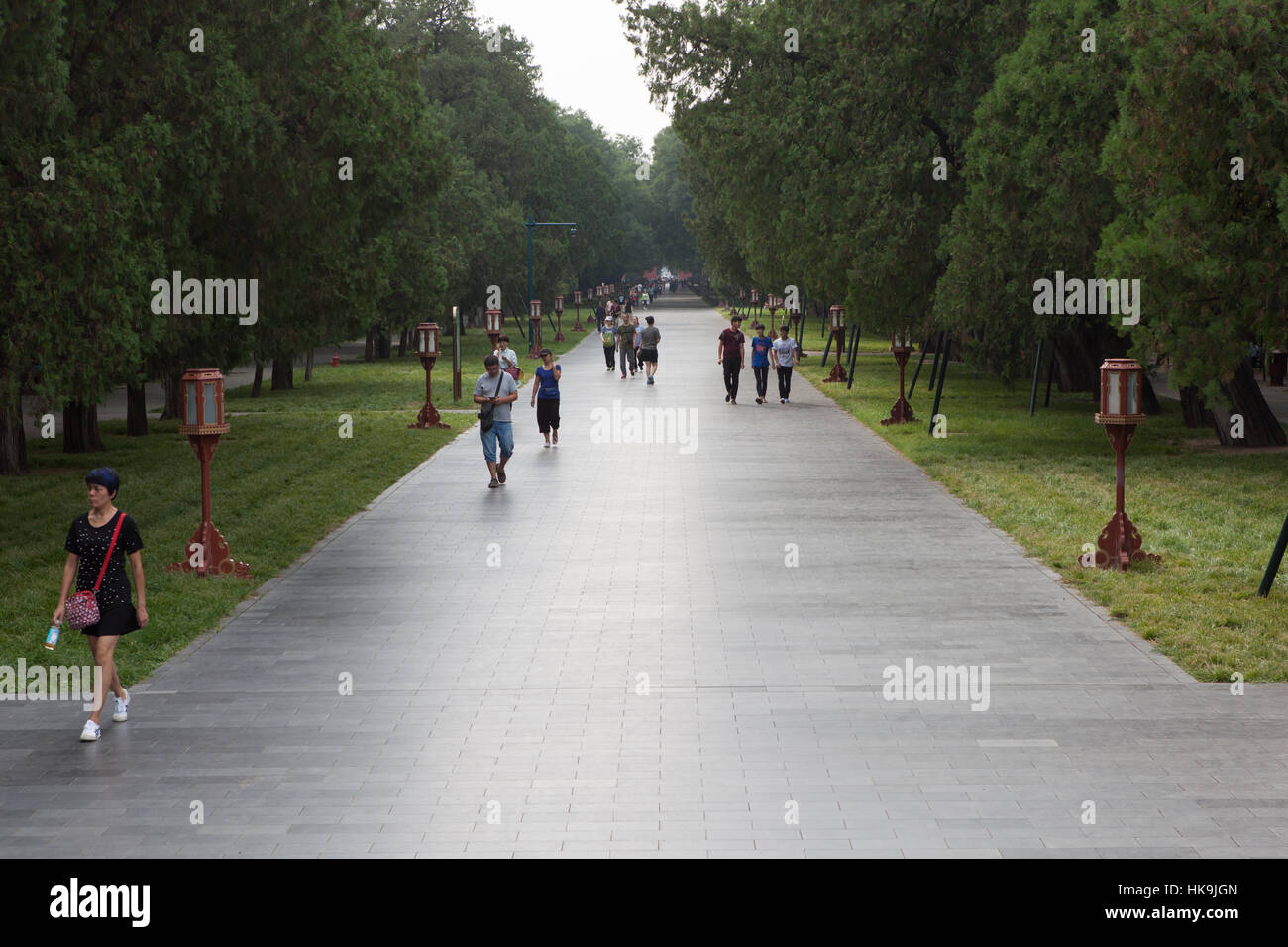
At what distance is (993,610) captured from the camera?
11.6 metres

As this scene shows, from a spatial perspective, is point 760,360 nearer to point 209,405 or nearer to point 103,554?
point 209,405

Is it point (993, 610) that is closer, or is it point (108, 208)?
point (993, 610)

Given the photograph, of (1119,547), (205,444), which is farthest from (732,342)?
(205,444)

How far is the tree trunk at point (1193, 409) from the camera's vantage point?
84.2 feet

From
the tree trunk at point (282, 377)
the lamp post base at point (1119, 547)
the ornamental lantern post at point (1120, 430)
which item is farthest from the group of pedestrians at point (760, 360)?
the lamp post base at point (1119, 547)

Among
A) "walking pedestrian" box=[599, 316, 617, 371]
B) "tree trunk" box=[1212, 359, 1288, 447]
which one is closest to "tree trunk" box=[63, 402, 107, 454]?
"tree trunk" box=[1212, 359, 1288, 447]

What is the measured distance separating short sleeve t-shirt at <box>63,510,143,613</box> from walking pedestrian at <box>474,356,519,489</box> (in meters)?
10.5

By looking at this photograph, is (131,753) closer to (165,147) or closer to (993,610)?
(993,610)

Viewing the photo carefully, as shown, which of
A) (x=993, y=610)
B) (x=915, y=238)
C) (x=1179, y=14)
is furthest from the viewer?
(x=915, y=238)

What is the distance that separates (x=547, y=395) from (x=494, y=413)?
4.16m
